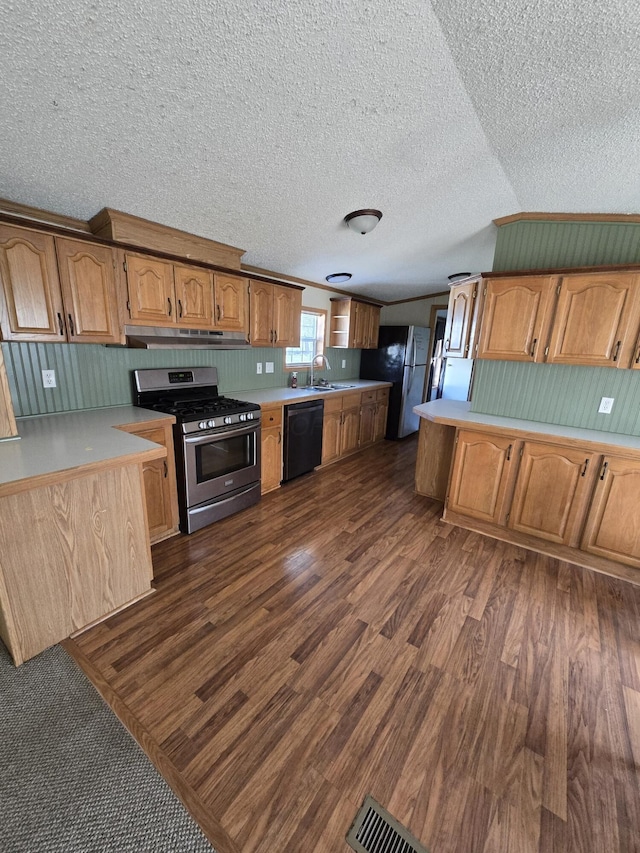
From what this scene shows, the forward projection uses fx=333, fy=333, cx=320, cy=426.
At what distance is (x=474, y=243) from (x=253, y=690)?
4.09m

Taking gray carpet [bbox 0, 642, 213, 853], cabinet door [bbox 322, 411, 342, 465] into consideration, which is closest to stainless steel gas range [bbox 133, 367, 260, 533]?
cabinet door [bbox 322, 411, 342, 465]

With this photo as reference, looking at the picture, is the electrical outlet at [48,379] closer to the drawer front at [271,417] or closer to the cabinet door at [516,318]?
the drawer front at [271,417]

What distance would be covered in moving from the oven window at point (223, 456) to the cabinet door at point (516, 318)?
86.7 inches

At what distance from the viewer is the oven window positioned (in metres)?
2.63

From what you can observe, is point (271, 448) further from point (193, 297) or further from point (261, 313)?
point (193, 297)

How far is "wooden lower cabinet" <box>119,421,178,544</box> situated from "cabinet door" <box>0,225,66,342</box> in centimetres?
79

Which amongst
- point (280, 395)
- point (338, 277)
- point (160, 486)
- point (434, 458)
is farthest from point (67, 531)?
point (338, 277)

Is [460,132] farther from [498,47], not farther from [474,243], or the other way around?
[474,243]

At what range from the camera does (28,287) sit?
1.88 m

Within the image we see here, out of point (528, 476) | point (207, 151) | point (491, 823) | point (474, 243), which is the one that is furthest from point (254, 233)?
point (491, 823)

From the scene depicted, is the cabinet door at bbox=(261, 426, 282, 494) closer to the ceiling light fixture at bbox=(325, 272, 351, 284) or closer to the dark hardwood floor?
the dark hardwood floor

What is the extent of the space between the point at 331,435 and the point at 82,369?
263cm

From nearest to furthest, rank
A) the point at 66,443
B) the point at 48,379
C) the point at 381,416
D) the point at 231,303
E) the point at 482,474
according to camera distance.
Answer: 1. the point at 66,443
2. the point at 48,379
3. the point at 482,474
4. the point at 231,303
5. the point at 381,416

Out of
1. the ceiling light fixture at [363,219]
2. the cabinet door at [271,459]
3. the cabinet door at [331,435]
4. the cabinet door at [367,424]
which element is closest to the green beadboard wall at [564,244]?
the ceiling light fixture at [363,219]
